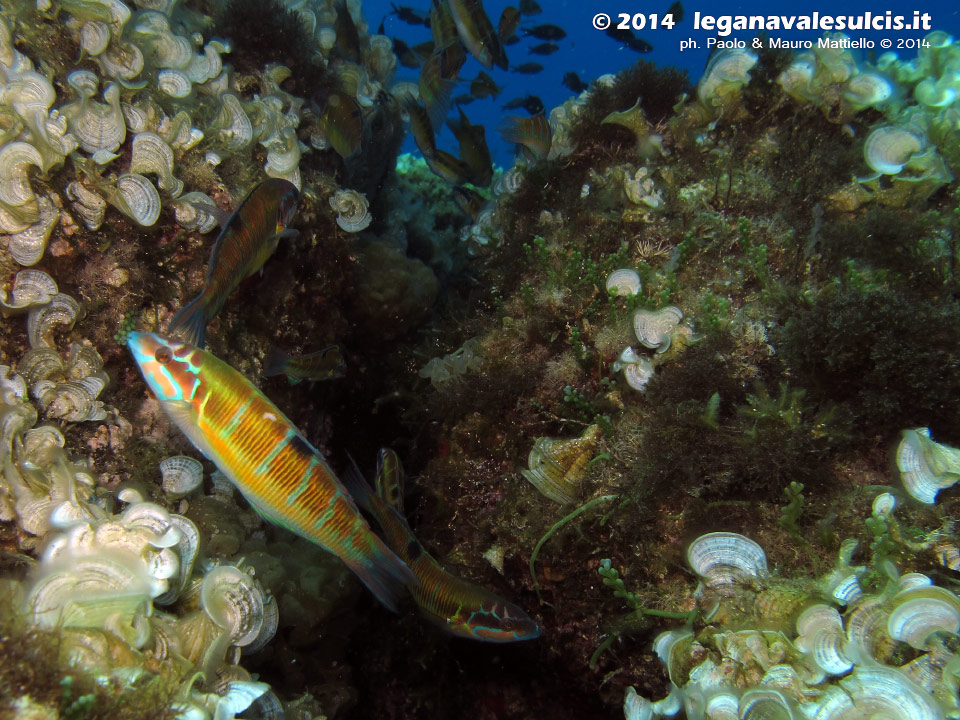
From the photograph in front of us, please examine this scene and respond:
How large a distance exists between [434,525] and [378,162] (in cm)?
525

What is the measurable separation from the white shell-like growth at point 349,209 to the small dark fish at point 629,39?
614 cm

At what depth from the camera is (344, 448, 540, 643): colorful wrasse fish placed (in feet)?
8.80

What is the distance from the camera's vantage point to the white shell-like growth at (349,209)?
4.40m

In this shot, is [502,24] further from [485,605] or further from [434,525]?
[485,605]

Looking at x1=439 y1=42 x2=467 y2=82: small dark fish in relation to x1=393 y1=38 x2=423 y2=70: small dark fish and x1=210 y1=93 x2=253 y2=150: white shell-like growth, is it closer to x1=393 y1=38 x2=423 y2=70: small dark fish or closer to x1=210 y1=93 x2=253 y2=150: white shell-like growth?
x1=210 y1=93 x2=253 y2=150: white shell-like growth

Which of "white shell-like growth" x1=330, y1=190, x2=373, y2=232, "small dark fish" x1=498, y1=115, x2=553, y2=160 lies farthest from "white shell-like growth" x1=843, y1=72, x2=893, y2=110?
"white shell-like growth" x1=330, y1=190, x2=373, y2=232

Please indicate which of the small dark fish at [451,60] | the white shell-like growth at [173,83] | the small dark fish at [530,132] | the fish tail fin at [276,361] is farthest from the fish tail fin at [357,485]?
the small dark fish at [451,60]

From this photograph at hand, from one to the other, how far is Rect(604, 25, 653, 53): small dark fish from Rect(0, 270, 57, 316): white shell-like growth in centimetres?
844

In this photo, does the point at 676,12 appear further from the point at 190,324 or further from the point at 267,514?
the point at 267,514

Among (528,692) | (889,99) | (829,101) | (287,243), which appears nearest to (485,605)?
(528,692)

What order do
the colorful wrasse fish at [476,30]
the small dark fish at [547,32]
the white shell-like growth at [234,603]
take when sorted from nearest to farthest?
the white shell-like growth at [234,603] → the colorful wrasse fish at [476,30] → the small dark fish at [547,32]

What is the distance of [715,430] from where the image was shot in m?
2.50

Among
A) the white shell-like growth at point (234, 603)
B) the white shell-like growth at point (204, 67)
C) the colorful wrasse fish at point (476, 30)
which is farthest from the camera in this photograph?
the colorful wrasse fish at point (476, 30)

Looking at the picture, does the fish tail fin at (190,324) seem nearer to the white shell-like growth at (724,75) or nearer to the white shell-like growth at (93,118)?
the white shell-like growth at (93,118)
